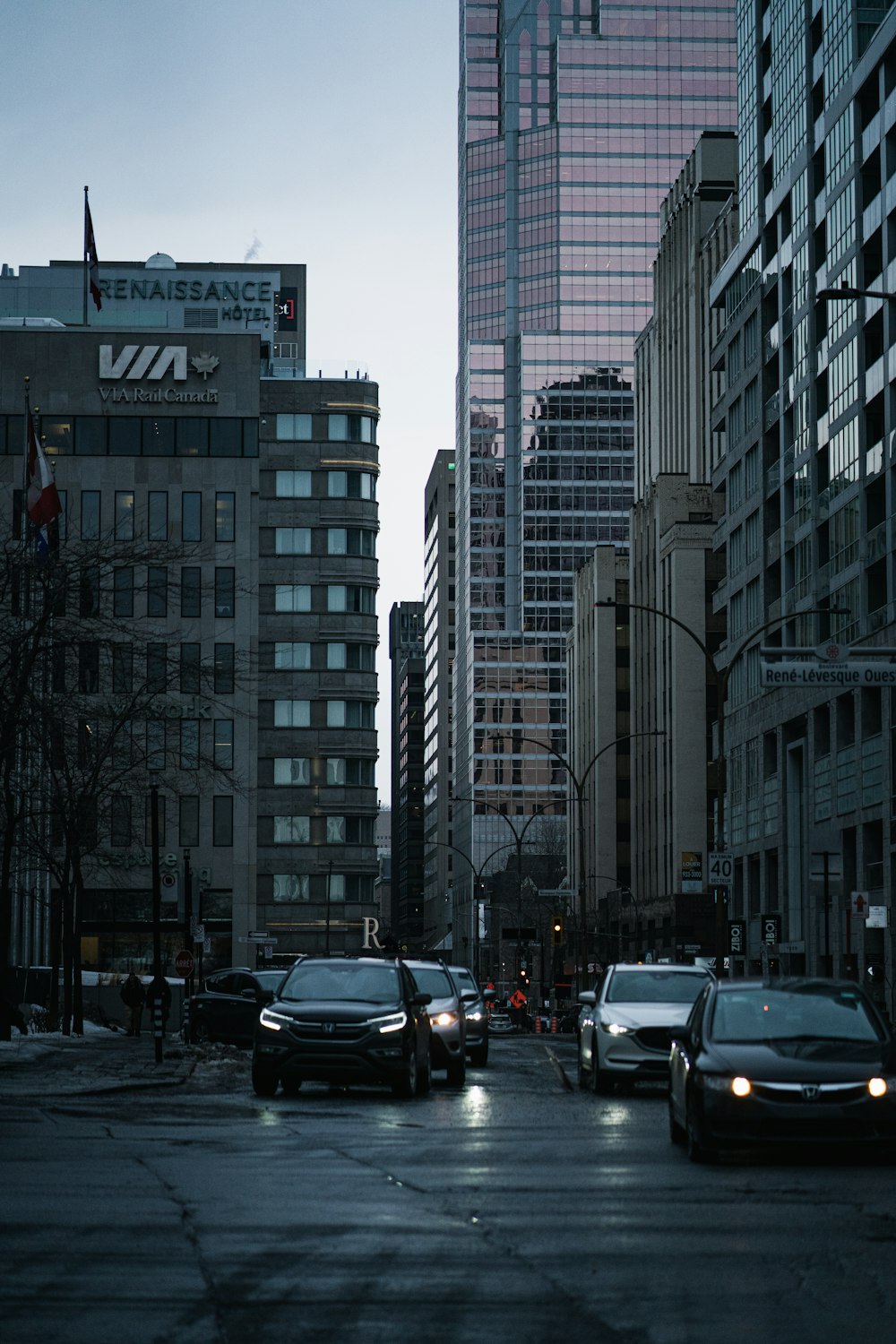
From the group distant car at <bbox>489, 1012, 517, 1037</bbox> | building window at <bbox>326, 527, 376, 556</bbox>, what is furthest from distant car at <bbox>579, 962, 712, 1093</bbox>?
building window at <bbox>326, 527, 376, 556</bbox>

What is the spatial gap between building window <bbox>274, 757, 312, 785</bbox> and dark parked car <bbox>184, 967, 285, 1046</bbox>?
6783cm

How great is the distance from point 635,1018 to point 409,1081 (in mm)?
2740

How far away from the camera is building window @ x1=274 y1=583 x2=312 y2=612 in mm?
110375

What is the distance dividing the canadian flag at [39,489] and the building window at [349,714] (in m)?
70.0

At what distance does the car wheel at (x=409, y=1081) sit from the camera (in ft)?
77.6

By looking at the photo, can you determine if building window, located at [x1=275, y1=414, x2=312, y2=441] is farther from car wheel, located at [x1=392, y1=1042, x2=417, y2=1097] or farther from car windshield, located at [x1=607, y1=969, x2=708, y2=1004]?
car wheel, located at [x1=392, y1=1042, x2=417, y2=1097]

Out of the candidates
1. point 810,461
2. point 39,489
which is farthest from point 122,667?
point 810,461

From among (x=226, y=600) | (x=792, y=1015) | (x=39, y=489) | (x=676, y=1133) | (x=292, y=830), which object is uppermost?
(x=226, y=600)

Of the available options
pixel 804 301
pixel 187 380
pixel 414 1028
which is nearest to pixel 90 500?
pixel 187 380

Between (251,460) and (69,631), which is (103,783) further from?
(251,460)

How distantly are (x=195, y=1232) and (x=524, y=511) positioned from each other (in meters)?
188

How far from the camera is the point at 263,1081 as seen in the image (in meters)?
23.9

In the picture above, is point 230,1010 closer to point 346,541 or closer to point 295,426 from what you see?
point 346,541

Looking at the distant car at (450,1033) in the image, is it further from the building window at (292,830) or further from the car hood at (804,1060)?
the building window at (292,830)
